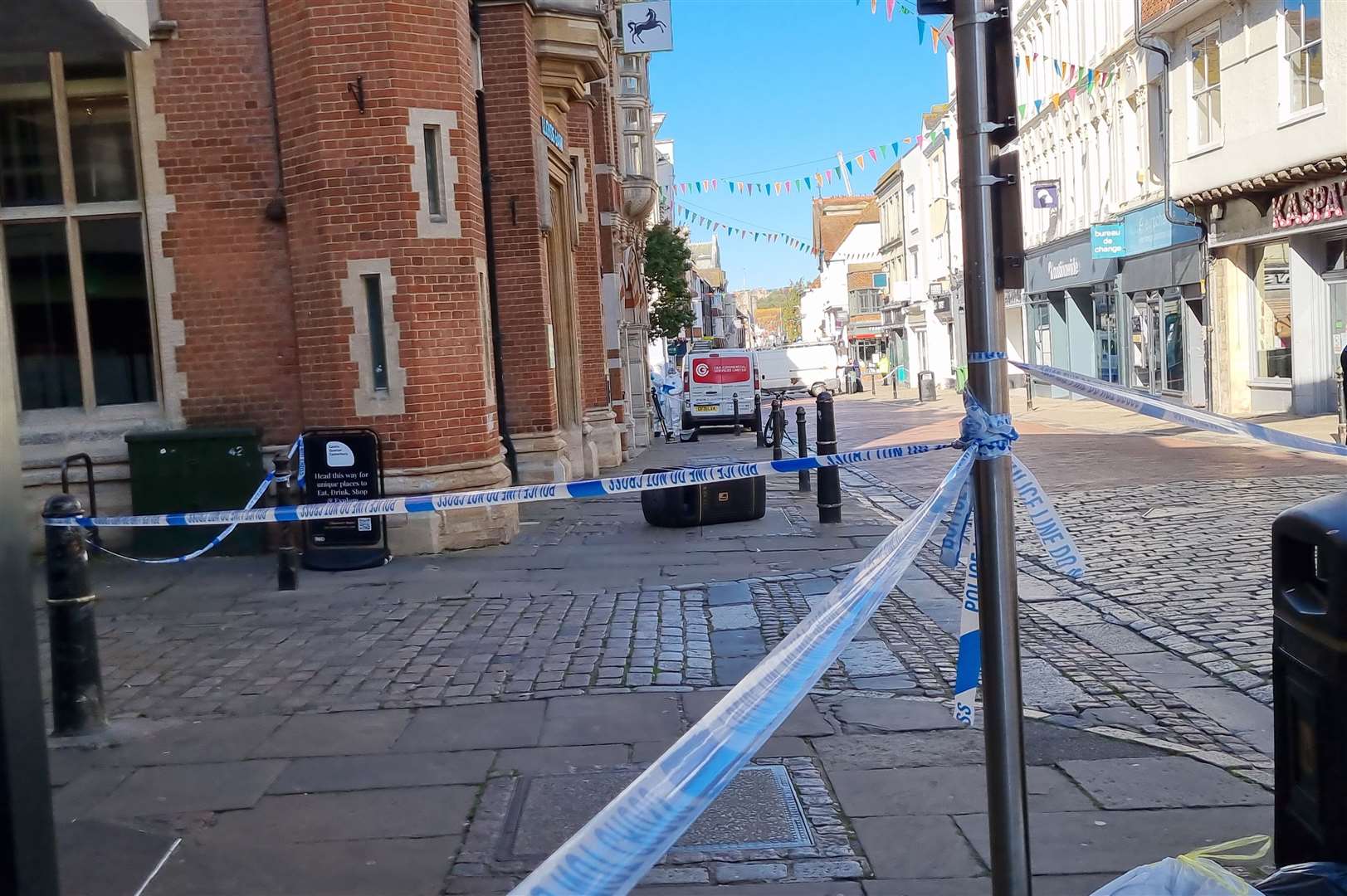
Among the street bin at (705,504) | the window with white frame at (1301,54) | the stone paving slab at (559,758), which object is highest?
the window with white frame at (1301,54)

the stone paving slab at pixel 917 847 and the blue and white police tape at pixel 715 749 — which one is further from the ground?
the blue and white police tape at pixel 715 749

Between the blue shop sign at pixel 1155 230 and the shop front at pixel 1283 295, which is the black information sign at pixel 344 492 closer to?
the shop front at pixel 1283 295

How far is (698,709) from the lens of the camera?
222 inches

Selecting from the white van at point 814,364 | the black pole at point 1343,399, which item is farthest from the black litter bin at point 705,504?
the white van at point 814,364

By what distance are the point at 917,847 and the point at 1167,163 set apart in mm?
23972

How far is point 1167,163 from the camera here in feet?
81.4

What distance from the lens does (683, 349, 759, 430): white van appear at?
30125mm

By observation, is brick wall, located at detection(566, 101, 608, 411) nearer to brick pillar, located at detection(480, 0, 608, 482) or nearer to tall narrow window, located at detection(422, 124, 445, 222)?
brick pillar, located at detection(480, 0, 608, 482)

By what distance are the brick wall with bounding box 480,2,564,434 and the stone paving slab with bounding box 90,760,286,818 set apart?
31.2 feet

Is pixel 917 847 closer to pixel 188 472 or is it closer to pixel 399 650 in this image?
pixel 399 650

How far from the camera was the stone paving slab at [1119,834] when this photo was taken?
12.5 feet

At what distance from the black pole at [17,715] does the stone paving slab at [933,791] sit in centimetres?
274

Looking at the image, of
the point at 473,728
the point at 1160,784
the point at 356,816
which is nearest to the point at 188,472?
the point at 473,728

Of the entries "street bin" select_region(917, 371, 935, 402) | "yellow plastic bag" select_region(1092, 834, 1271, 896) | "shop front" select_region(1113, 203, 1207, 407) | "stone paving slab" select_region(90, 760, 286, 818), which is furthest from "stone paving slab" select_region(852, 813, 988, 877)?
"street bin" select_region(917, 371, 935, 402)
